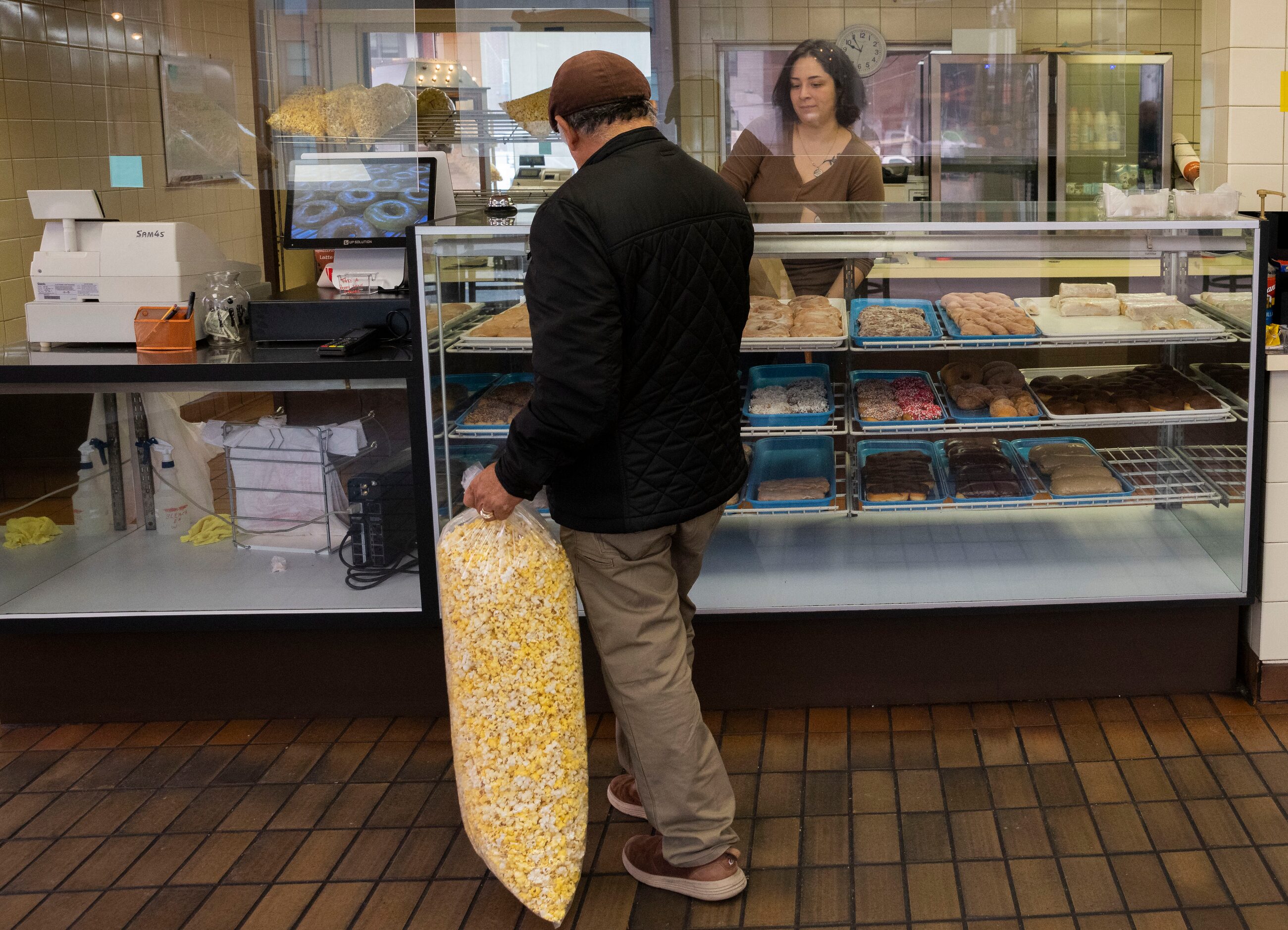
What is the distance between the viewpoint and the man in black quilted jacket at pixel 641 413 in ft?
6.94

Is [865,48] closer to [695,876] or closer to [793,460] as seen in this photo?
[793,460]

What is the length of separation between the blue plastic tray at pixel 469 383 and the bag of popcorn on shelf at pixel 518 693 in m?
0.72

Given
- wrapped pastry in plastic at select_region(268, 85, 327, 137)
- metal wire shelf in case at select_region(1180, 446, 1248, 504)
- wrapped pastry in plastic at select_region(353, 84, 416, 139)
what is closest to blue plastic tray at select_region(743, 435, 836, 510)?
metal wire shelf in case at select_region(1180, 446, 1248, 504)

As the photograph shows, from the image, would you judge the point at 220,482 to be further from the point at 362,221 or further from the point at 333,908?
the point at 333,908

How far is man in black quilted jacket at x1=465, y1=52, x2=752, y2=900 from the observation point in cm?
212

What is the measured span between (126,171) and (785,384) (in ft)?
8.21

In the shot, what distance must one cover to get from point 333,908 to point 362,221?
1.91 m

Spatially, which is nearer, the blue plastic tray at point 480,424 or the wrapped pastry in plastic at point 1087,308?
the blue plastic tray at point 480,424

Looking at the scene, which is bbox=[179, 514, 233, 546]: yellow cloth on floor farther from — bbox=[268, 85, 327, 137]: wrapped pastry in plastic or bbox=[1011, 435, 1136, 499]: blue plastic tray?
bbox=[1011, 435, 1136, 499]: blue plastic tray

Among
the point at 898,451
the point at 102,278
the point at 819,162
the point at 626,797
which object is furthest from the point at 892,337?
the point at 102,278

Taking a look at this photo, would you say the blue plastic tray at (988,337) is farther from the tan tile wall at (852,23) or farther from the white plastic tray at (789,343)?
the tan tile wall at (852,23)

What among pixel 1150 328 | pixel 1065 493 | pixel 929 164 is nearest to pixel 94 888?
pixel 1065 493

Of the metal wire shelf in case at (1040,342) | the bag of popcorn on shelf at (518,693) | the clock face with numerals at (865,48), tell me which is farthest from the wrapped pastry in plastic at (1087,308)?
the bag of popcorn on shelf at (518,693)

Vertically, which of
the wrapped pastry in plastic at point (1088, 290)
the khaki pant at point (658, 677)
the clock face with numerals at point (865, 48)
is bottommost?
the khaki pant at point (658, 677)
